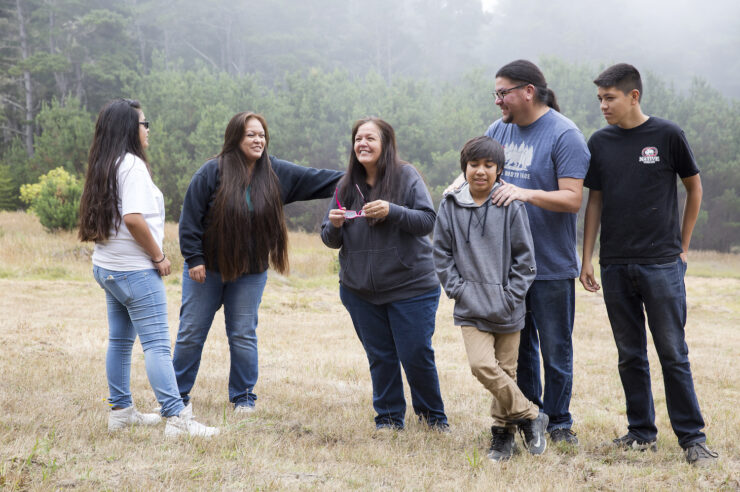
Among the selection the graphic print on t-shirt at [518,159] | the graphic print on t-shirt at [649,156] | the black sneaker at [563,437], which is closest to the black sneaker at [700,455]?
the black sneaker at [563,437]

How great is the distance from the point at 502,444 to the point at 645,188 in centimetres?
161

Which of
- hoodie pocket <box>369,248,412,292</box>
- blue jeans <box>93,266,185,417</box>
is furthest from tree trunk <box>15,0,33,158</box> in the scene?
hoodie pocket <box>369,248,412,292</box>

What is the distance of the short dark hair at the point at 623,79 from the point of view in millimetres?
3701

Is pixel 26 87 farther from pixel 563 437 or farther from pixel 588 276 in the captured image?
pixel 563 437

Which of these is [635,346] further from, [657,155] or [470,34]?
[470,34]

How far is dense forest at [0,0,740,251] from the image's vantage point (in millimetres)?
27859

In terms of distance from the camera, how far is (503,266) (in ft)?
11.7

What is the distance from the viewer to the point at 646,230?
12.2 feet

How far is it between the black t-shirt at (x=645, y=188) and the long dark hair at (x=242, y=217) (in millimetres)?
2107

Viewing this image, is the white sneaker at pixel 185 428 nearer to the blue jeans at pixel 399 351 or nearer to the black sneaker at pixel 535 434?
the blue jeans at pixel 399 351

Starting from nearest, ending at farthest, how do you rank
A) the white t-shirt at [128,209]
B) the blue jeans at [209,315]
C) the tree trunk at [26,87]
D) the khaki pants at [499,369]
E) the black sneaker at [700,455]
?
1. the khaki pants at [499,369]
2. the black sneaker at [700,455]
3. the white t-shirt at [128,209]
4. the blue jeans at [209,315]
5. the tree trunk at [26,87]

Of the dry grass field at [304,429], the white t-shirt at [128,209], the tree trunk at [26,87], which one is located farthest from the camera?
the tree trunk at [26,87]

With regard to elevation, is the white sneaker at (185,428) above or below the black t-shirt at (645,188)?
below

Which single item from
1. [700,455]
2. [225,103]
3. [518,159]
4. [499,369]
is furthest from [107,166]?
[225,103]
